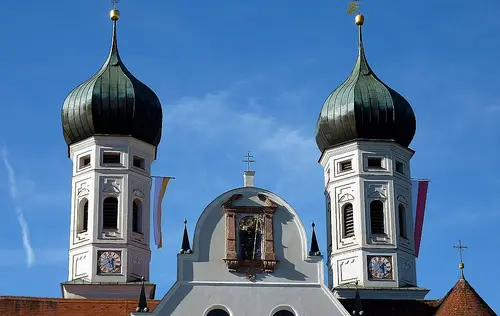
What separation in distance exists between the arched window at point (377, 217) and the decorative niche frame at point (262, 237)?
5.73 meters

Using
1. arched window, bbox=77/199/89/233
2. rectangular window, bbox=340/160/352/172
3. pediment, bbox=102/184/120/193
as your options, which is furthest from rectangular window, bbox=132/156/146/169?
rectangular window, bbox=340/160/352/172

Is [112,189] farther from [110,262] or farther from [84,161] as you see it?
[110,262]

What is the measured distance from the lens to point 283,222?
44.9 meters

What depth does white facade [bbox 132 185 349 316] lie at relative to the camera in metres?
43.7

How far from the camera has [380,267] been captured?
4872 centimetres

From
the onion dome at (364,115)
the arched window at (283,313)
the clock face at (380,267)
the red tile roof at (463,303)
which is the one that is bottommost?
the arched window at (283,313)

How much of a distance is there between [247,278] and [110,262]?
633 cm

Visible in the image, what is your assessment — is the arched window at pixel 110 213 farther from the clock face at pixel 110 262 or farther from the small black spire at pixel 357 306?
the small black spire at pixel 357 306

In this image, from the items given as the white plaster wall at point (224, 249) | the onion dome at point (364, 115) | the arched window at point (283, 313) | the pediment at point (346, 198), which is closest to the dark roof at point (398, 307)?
the white plaster wall at point (224, 249)

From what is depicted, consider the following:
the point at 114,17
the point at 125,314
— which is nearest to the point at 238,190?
the point at 125,314

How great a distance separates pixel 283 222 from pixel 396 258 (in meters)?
5.82

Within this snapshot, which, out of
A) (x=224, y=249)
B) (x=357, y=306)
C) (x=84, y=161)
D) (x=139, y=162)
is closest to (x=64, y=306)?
(x=84, y=161)

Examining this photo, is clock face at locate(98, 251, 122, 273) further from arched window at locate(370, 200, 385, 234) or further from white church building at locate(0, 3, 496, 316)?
arched window at locate(370, 200, 385, 234)

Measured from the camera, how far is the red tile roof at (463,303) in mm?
45156
